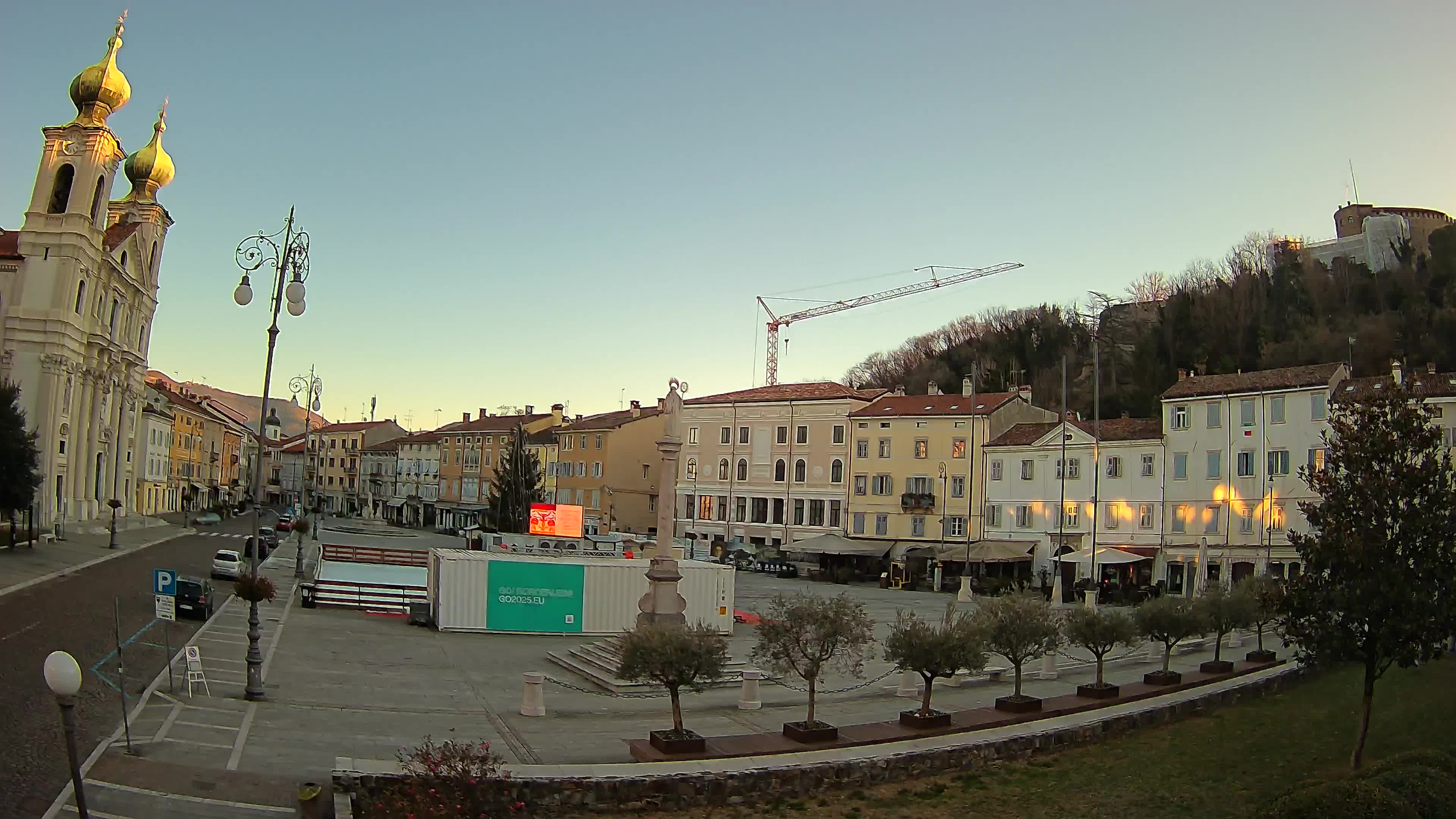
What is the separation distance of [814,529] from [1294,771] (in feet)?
176

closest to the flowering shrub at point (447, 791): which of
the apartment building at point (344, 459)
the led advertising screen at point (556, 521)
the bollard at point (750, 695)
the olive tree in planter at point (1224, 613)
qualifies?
the bollard at point (750, 695)

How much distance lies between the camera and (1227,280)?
99500 mm

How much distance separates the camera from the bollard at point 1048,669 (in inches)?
997

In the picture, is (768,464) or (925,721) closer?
(925,721)

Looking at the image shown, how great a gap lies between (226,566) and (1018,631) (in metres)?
35.2

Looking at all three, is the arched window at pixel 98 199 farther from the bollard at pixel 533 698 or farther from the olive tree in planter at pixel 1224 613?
the olive tree in planter at pixel 1224 613

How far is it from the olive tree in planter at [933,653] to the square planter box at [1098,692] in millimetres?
4170

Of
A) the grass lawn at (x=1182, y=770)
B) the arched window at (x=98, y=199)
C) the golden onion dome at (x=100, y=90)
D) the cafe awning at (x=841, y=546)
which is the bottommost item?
the grass lawn at (x=1182, y=770)

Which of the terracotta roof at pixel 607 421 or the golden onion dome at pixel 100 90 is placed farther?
the terracotta roof at pixel 607 421

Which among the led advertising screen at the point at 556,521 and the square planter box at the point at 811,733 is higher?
the led advertising screen at the point at 556,521

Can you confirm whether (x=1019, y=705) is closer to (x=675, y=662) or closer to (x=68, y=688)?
(x=675, y=662)

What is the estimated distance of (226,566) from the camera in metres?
42.2

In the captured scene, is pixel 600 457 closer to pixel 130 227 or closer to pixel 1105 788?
pixel 130 227

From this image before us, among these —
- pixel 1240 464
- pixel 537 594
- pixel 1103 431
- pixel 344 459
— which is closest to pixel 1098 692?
pixel 537 594
